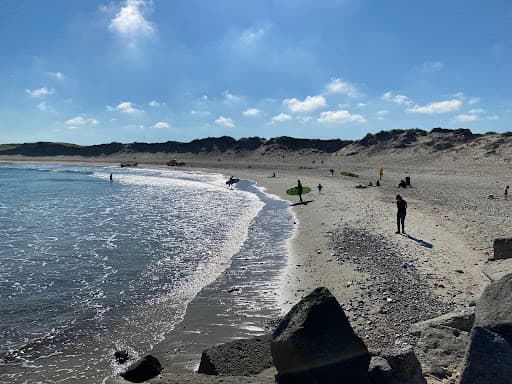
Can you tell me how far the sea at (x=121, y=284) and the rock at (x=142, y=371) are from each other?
75 centimetres

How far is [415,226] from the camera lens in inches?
835

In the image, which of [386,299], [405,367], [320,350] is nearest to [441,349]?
[405,367]

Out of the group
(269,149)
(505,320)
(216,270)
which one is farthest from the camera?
(269,149)

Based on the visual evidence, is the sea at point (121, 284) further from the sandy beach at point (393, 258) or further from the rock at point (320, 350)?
the rock at point (320, 350)

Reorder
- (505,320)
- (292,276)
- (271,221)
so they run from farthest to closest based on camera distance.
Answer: (271,221) < (292,276) < (505,320)

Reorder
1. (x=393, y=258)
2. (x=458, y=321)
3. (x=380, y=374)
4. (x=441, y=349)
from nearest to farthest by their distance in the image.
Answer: (x=380, y=374) → (x=441, y=349) → (x=458, y=321) → (x=393, y=258)

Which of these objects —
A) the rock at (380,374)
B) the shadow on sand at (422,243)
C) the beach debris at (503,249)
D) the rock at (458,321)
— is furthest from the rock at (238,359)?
the shadow on sand at (422,243)

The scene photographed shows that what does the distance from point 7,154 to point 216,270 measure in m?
194

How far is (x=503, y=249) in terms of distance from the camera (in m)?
14.1

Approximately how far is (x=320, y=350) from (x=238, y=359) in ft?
8.45

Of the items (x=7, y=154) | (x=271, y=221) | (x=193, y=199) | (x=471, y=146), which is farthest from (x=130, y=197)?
(x=7, y=154)

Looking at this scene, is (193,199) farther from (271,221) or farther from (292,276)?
(292,276)

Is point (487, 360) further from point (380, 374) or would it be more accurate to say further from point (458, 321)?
point (458, 321)

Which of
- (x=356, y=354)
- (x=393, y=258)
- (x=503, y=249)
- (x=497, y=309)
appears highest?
(x=497, y=309)
